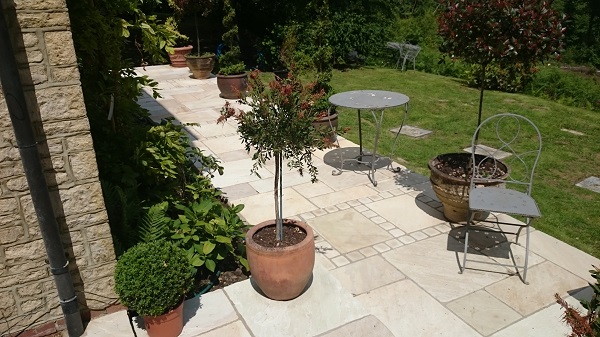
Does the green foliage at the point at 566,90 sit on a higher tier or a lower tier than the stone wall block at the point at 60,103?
lower

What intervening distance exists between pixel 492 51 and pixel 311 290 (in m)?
2.54

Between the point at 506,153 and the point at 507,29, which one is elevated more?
the point at 507,29

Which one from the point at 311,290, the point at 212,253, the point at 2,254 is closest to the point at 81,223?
the point at 2,254

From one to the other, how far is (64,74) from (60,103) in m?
0.16

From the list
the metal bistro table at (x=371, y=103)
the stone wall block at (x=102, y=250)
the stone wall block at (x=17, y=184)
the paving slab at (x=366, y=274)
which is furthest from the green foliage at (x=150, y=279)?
the metal bistro table at (x=371, y=103)

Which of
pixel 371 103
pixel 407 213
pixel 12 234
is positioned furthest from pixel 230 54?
pixel 12 234

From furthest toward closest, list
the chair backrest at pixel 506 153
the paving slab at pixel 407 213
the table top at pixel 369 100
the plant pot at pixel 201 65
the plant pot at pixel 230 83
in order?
the plant pot at pixel 201 65, the plant pot at pixel 230 83, the table top at pixel 369 100, the paving slab at pixel 407 213, the chair backrest at pixel 506 153

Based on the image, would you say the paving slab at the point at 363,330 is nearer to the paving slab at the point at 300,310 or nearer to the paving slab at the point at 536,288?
the paving slab at the point at 300,310

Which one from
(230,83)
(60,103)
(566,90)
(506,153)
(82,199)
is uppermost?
(60,103)

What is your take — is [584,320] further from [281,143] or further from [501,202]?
[281,143]

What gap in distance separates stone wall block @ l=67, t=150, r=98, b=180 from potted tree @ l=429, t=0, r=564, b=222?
9.78ft

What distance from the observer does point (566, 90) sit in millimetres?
10586

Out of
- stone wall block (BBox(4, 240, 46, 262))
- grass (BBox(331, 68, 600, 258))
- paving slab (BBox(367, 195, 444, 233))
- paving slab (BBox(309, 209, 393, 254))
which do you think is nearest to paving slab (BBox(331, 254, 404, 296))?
paving slab (BBox(309, 209, 393, 254))

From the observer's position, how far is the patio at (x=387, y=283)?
3.00 m
